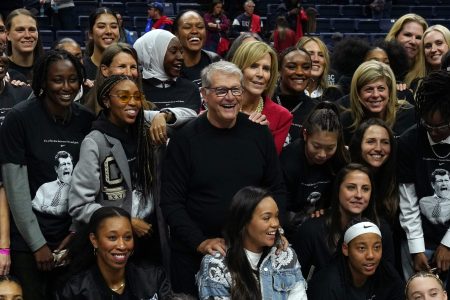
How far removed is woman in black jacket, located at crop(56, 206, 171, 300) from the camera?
14.0 ft

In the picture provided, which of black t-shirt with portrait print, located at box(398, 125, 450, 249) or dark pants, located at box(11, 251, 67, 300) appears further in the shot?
black t-shirt with portrait print, located at box(398, 125, 450, 249)

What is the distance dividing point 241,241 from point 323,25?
11.4 m

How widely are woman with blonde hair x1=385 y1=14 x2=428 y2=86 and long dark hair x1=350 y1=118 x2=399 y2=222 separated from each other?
132 cm

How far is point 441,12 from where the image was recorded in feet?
54.9

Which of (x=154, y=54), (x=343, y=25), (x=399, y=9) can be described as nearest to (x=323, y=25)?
(x=343, y=25)

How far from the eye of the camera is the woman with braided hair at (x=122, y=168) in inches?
172

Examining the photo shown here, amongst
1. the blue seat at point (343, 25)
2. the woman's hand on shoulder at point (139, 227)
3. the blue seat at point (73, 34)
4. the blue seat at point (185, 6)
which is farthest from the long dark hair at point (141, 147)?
the blue seat at point (343, 25)

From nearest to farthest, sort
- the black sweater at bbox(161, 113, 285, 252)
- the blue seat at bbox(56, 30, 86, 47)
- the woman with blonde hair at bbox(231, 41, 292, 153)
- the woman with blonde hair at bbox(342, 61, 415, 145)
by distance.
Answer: the black sweater at bbox(161, 113, 285, 252) < the woman with blonde hair at bbox(231, 41, 292, 153) < the woman with blonde hair at bbox(342, 61, 415, 145) < the blue seat at bbox(56, 30, 86, 47)

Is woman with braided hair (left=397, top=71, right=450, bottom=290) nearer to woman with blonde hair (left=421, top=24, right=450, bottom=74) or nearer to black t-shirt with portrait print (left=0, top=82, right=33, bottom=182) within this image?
woman with blonde hair (left=421, top=24, right=450, bottom=74)

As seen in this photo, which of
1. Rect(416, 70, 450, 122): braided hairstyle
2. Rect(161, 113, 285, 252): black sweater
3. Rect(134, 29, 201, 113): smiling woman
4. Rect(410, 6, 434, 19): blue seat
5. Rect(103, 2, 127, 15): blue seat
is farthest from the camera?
Rect(410, 6, 434, 19): blue seat

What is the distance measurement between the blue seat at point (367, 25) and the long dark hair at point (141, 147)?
11.4 meters

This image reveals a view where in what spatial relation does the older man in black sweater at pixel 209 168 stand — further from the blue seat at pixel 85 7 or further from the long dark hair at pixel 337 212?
the blue seat at pixel 85 7

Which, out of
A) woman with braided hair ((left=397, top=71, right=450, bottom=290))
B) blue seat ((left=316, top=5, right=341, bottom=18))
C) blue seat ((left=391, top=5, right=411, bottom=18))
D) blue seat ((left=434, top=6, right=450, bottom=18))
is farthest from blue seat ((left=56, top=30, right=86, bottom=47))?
woman with braided hair ((left=397, top=71, right=450, bottom=290))

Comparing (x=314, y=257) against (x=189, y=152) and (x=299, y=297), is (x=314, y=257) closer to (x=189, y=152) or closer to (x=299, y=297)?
(x=299, y=297)
